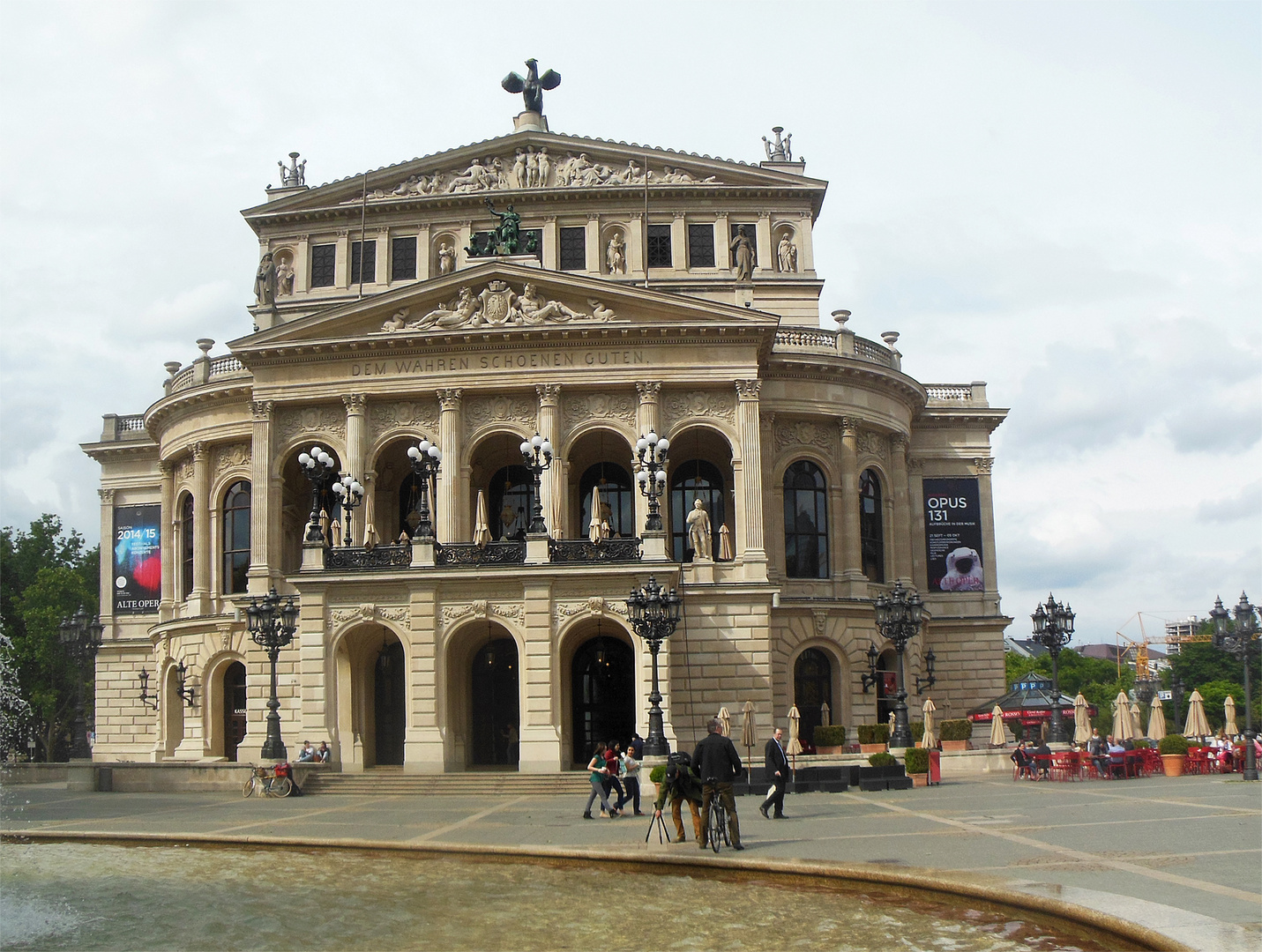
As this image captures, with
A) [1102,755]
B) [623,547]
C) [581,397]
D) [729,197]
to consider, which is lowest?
[1102,755]

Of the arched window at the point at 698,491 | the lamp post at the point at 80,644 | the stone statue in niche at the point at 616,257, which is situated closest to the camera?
the lamp post at the point at 80,644

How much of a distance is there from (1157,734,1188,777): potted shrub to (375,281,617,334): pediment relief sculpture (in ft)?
69.9

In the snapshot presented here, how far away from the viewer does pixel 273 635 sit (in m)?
37.2

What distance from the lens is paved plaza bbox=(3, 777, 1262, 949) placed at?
14.8m

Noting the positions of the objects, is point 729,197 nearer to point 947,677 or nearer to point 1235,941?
point 947,677

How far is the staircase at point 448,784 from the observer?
35.9 m

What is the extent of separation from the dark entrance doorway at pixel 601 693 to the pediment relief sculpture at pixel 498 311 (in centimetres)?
1066

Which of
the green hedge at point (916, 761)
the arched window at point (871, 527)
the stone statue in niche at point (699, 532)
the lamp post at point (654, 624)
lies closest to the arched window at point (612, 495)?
the stone statue in niche at point (699, 532)

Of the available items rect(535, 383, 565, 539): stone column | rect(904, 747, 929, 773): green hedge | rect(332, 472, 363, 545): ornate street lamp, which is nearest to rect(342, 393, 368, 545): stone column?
rect(332, 472, 363, 545): ornate street lamp

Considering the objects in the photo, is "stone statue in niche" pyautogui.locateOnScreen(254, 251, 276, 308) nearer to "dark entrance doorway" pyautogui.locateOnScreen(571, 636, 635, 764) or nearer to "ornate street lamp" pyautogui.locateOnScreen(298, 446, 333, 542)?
"ornate street lamp" pyautogui.locateOnScreen(298, 446, 333, 542)

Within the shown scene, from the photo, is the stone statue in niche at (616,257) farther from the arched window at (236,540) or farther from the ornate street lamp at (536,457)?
the ornate street lamp at (536,457)

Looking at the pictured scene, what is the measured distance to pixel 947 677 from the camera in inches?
2144

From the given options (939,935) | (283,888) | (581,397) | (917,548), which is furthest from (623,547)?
(939,935)

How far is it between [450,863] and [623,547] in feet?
66.8
